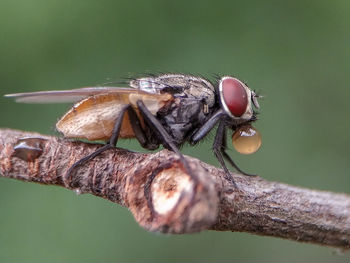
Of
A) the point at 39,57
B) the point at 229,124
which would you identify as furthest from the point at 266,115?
the point at 229,124

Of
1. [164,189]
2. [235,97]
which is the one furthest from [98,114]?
[164,189]

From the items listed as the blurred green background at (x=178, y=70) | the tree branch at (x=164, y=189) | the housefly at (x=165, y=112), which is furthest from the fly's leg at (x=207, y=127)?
the blurred green background at (x=178, y=70)

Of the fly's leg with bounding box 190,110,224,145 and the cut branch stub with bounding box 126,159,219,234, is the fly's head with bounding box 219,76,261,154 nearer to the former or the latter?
the fly's leg with bounding box 190,110,224,145

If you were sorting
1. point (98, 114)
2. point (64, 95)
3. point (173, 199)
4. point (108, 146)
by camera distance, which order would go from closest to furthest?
1. point (173, 199)
2. point (108, 146)
3. point (64, 95)
4. point (98, 114)

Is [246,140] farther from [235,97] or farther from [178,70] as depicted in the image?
[178,70]

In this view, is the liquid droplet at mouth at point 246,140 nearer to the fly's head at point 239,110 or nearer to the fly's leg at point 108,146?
the fly's head at point 239,110
